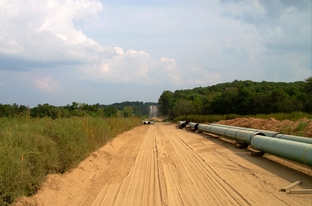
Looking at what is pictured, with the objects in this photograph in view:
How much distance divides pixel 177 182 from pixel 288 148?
4.70m

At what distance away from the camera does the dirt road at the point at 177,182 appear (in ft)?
25.8

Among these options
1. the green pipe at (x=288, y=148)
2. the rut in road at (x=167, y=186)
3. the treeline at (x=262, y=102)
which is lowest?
the rut in road at (x=167, y=186)

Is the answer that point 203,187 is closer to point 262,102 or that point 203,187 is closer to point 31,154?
point 31,154

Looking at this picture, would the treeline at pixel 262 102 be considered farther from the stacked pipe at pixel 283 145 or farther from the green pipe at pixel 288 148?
the green pipe at pixel 288 148

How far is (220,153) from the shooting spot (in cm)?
1636

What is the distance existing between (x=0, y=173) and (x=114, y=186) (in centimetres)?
401

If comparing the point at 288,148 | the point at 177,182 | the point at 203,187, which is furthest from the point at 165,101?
the point at 203,187

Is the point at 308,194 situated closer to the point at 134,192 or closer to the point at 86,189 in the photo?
the point at 134,192

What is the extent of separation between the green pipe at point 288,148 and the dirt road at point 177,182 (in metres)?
0.55

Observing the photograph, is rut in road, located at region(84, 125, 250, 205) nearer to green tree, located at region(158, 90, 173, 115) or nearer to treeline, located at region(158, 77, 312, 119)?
treeline, located at region(158, 77, 312, 119)

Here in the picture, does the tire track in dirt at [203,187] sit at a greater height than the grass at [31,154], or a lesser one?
lesser

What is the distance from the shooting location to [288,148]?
1127 cm

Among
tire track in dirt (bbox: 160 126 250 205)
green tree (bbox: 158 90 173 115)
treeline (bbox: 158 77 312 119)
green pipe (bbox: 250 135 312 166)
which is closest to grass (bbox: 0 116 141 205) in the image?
tire track in dirt (bbox: 160 126 250 205)

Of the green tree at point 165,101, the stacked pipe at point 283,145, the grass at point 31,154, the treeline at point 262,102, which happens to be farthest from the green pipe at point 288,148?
the green tree at point 165,101
